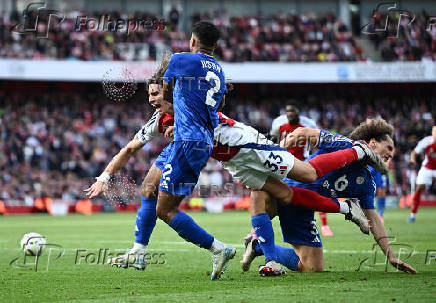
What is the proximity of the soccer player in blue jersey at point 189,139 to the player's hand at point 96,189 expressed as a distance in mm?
909

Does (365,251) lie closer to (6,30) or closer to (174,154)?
(174,154)

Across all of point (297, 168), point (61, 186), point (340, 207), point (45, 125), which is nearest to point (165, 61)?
point (297, 168)

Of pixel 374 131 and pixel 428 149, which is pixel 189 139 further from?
pixel 428 149

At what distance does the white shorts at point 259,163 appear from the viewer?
593 cm

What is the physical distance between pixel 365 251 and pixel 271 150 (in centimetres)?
336

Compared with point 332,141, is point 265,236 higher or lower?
lower

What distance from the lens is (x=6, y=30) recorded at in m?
28.5

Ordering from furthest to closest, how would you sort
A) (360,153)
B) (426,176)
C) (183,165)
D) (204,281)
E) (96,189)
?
(426,176) < (96,189) < (360,153) < (204,281) < (183,165)

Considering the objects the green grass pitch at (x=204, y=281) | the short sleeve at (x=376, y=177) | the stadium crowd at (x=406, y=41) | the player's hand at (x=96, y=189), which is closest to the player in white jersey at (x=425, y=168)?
the short sleeve at (x=376, y=177)

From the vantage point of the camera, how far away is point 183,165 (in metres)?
5.80

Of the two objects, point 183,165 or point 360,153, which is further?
point 360,153

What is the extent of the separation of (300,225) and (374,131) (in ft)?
3.79

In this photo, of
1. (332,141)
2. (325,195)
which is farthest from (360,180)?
(332,141)

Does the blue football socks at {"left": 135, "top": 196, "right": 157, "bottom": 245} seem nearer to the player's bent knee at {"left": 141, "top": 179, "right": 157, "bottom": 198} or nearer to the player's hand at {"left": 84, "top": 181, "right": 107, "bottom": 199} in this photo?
the player's bent knee at {"left": 141, "top": 179, "right": 157, "bottom": 198}
